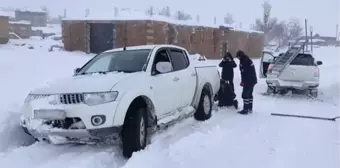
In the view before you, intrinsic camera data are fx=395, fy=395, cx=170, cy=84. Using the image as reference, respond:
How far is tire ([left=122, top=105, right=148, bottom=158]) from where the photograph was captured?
5.43m

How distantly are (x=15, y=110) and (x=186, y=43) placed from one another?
2119 cm

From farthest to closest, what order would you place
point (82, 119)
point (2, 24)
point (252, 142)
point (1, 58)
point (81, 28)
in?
point (2, 24), point (81, 28), point (1, 58), point (252, 142), point (82, 119)

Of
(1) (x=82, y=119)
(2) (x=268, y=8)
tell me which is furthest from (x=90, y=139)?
(2) (x=268, y=8)

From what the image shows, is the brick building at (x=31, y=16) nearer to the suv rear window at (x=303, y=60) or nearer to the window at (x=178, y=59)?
the suv rear window at (x=303, y=60)

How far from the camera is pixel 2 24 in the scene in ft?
112

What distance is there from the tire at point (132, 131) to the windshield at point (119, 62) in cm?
93

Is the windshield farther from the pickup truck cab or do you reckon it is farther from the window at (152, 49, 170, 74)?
the pickup truck cab

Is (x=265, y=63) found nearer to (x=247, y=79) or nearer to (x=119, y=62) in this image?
(x=247, y=79)

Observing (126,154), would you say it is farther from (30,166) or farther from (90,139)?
(30,166)

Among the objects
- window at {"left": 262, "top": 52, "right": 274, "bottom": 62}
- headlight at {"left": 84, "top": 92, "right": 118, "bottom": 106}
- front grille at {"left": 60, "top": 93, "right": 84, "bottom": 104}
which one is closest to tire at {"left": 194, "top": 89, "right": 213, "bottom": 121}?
headlight at {"left": 84, "top": 92, "right": 118, "bottom": 106}

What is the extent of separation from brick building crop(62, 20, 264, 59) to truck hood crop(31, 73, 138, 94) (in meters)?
19.4

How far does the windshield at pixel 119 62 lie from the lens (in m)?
6.41

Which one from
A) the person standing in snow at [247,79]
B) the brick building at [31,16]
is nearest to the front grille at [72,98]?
the person standing in snow at [247,79]

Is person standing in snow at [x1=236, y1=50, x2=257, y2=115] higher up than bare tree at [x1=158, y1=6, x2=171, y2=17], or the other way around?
bare tree at [x1=158, y1=6, x2=171, y2=17]
